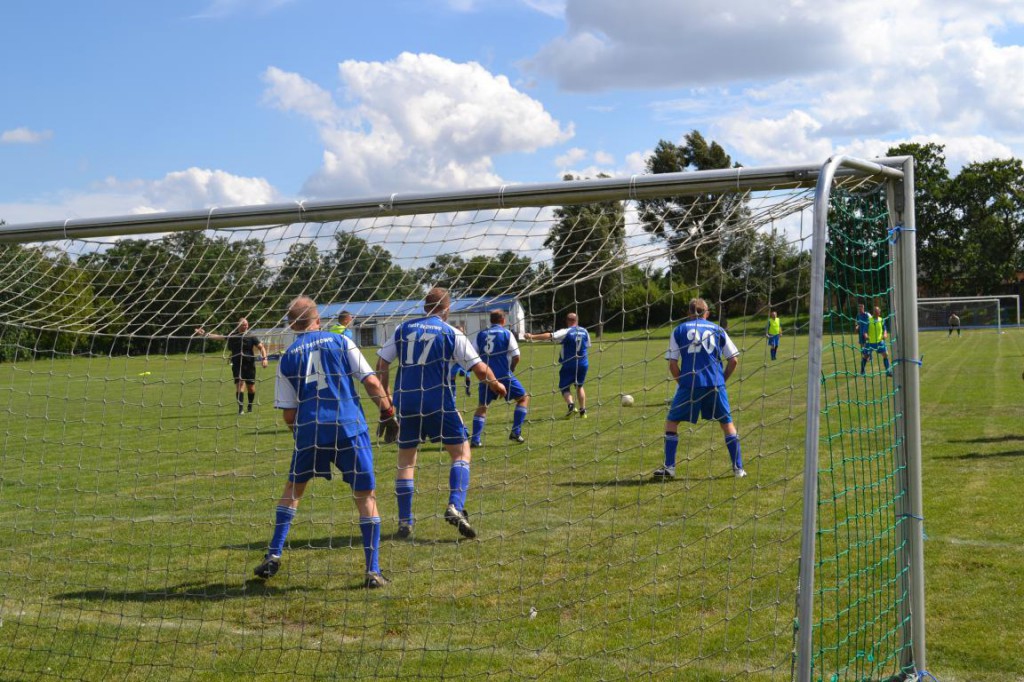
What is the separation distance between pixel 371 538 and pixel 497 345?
11.8 ft

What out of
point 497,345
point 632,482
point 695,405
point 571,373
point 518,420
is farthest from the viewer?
point 571,373

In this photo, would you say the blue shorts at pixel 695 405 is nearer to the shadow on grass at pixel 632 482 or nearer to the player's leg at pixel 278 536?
the shadow on grass at pixel 632 482

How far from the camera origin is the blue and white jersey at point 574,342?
5.23 metres

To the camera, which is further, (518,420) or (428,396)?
(518,420)

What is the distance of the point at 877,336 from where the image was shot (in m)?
4.49

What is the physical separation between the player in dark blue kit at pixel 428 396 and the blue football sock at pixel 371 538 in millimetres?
465

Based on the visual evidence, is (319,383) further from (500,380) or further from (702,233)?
(500,380)

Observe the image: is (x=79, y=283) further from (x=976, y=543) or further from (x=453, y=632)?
(x=976, y=543)

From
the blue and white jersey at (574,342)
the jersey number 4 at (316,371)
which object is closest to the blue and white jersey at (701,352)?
the blue and white jersey at (574,342)

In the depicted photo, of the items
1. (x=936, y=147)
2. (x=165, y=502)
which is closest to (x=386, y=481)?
(x=165, y=502)

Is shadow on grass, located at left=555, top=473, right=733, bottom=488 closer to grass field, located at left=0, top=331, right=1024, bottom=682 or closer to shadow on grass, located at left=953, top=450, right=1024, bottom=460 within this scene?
grass field, located at left=0, top=331, right=1024, bottom=682

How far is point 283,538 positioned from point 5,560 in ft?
7.63

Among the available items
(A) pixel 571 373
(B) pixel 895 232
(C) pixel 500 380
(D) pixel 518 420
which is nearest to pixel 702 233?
(B) pixel 895 232

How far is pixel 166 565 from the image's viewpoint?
21.3 feet
